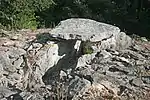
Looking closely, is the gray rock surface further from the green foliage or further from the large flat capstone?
the green foliage

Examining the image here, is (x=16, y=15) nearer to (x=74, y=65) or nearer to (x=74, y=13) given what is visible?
(x=74, y=13)

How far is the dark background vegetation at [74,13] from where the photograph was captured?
33.0 feet

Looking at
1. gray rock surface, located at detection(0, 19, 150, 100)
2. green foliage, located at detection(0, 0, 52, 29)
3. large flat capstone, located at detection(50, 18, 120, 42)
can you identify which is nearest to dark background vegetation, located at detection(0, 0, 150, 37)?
green foliage, located at detection(0, 0, 52, 29)

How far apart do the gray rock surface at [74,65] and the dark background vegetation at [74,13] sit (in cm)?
129

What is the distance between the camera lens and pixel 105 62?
24.7 ft

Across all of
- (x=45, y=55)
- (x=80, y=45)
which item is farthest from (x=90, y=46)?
(x=45, y=55)

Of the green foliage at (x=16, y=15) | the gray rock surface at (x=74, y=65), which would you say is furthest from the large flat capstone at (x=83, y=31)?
the green foliage at (x=16, y=15)

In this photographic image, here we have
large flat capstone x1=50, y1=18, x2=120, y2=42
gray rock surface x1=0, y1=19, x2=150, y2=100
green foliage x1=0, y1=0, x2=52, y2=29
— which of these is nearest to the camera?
gray rock surface x1=0, y1=19, x2=150, y2=100

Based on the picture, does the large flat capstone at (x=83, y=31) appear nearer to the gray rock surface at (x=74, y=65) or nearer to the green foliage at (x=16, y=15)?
the gray rock surface at (x=74, y=65)

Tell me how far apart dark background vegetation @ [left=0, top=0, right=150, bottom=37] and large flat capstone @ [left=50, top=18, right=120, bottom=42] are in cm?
196

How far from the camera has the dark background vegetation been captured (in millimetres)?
10047

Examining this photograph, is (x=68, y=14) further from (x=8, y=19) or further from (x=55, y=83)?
(x=55, y=83)

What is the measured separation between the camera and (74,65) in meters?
7.72

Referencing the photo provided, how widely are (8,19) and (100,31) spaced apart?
2839 millimetres
